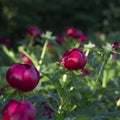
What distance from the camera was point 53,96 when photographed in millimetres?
2035

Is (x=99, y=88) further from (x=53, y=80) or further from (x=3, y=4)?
(x=3, y=4)

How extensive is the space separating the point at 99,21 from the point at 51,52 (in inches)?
257

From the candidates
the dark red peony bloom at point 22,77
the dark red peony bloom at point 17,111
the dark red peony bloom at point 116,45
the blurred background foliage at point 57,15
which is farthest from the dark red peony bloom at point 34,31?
the blurred background foliage at point 57,15

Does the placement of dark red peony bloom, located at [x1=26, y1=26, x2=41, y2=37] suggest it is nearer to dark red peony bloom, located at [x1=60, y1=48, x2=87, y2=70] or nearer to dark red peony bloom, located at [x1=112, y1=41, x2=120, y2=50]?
dark red peony bloom, located at [x1=112, y1=41, x2=120, y2=50]

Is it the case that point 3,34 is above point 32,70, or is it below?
Answer: below

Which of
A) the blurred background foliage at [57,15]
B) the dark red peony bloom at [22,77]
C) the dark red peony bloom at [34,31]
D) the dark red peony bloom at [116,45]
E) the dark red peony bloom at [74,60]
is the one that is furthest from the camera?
the blurred background foliage at [57,15]

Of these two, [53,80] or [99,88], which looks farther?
[99,88]

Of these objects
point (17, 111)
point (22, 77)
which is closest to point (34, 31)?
point (22, 77)

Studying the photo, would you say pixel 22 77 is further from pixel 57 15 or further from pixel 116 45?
pixel 57 15

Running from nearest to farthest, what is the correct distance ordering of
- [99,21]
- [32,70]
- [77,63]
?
[32,70] → [77,63] → [99,21]

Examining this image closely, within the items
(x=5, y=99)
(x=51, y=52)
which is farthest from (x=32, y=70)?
(x=51, y=52)

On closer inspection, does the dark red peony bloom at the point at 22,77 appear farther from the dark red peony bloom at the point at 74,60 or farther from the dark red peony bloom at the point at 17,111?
the dark red peony bloom at the point at 74,60

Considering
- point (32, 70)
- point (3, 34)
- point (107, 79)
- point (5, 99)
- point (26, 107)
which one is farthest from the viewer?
point (3, 34)

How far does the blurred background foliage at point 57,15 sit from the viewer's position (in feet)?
32.1
